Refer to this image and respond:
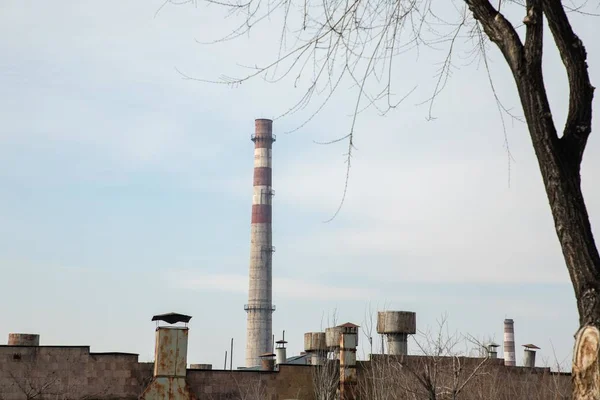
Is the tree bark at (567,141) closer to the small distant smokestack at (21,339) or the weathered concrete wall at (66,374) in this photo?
the weathered concrete wall at (66,374)

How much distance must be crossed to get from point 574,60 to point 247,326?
5527 centimetres

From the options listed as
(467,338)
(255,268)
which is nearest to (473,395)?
(467,338)

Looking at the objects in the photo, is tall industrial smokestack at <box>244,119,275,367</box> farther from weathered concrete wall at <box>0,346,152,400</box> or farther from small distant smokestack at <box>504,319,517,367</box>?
weathered concrete wall at <box>0,346,152,400</box>

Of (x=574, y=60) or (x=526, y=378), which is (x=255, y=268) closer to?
(x=526, y=378)

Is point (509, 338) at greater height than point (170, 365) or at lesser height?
greater

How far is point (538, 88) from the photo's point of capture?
225 inches

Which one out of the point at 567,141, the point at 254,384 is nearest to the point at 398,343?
the point at 254,384

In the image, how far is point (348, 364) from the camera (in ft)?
78.5

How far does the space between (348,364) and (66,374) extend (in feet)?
23.5

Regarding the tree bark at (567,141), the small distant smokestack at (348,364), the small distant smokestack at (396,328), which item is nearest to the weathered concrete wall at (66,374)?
the small distant smokestack at (348,364)

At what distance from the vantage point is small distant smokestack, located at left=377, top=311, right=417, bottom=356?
27.1 metres

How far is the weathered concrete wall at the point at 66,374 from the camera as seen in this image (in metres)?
22.8

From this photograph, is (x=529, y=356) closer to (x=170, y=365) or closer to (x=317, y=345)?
(x=317, y=345)

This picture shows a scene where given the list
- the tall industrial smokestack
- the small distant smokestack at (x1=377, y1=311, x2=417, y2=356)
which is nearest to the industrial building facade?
the small distant smokestack at (x1=377, y1=311, x2=417, y2=356)
